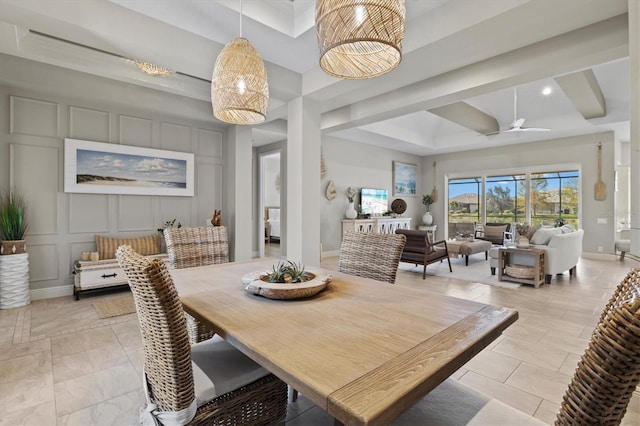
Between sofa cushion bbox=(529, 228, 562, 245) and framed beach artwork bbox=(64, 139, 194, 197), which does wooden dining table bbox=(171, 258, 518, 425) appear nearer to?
framed beach artwork bbox=(64, 139, 194, 197)

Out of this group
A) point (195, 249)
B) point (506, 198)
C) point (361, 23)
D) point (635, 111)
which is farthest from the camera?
point (506, 198)

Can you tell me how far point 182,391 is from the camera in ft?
3.67

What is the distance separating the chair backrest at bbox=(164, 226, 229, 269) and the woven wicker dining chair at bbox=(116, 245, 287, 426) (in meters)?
1.04

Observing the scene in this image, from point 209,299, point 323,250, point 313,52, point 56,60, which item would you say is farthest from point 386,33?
point 323,250

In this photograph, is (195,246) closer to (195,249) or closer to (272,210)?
(195,249)

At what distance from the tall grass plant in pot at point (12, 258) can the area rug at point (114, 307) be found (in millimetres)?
777

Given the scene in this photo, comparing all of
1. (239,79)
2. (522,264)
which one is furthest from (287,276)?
(522,264)

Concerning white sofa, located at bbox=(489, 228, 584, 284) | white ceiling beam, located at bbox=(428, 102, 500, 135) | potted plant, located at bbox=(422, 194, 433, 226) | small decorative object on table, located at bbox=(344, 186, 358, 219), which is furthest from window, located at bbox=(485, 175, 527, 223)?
small decorative object on table, located at bbox=(344, 186, 358, 219)

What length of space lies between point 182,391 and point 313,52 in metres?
3.13

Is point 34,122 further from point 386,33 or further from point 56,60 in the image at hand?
point 386,33

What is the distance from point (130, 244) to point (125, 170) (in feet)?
3.51

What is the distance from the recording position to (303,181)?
3797mm

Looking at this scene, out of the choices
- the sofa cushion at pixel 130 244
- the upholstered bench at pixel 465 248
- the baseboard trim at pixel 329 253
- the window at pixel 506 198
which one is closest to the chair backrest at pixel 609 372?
the sofa cushion at pixel 130 244

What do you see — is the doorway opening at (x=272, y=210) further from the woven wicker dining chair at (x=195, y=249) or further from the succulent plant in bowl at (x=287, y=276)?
the succulent plant in bowl at (x=287, y=276)
